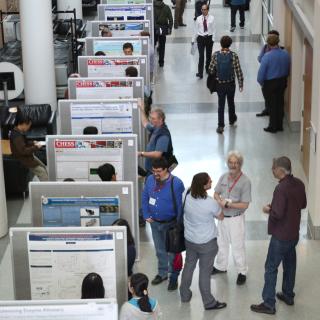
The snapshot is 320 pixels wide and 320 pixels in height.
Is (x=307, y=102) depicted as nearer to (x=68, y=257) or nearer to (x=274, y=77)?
(x=274, y=77)

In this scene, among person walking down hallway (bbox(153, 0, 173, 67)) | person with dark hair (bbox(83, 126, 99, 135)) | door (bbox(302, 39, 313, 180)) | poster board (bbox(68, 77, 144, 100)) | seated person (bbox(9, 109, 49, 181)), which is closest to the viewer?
person with dark hair (bbox(83, 126, 99, 135))

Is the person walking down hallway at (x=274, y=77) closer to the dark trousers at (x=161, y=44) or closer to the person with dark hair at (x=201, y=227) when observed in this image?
the dark trousers at (x=161, y=44)

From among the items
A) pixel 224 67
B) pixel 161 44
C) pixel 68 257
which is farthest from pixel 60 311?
pixel 161 44

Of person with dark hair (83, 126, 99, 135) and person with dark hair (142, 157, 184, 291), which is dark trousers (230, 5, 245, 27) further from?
person with dark hair (142, 157, 184, 291)

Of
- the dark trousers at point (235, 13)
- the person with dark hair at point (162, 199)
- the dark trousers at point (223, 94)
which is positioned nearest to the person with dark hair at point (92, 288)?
the person with dark hair at point (162, 199)

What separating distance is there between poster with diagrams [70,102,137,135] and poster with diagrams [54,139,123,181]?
1.38 metres

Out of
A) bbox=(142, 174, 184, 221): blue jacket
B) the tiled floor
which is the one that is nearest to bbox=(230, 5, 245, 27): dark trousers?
the tiled floor

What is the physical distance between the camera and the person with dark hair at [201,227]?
887cm

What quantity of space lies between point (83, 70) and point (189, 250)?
20.2 ft

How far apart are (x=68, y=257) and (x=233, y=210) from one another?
2446 millimetres

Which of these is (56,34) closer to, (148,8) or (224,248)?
(148,8)

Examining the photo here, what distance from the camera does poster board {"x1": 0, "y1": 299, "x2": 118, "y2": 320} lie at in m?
6.60

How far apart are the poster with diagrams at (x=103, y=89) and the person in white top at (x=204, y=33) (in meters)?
7.06

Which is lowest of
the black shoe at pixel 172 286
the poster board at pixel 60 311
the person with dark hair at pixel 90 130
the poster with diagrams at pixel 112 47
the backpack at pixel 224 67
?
the black shoe at pixel 172 286
